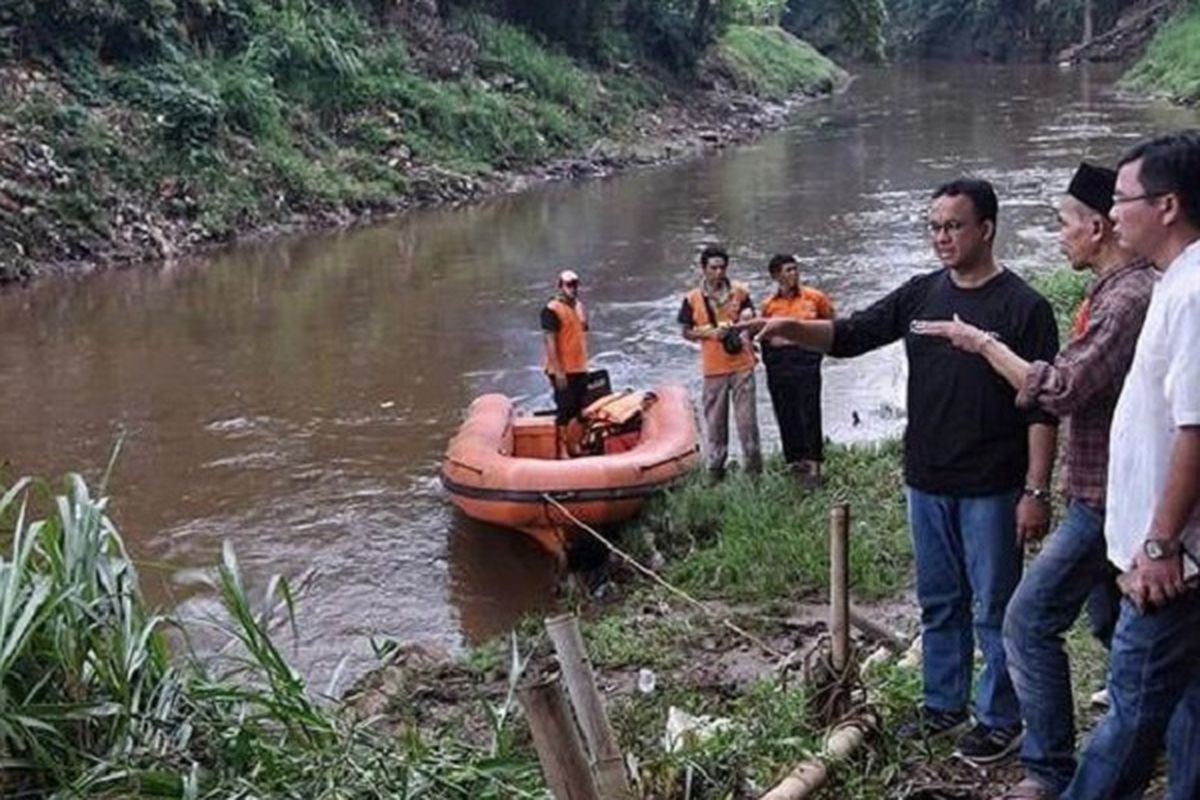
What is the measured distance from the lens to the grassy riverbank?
17047 mm

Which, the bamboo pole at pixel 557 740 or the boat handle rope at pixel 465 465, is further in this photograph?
the boat handle rope at pixel 465 465

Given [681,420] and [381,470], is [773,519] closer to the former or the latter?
[681,420]

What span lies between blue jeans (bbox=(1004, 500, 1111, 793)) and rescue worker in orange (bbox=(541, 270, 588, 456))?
17.3ft

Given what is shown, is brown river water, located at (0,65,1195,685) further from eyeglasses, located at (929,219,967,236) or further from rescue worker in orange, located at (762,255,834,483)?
eyeglasses, located at (929,219,967,236)

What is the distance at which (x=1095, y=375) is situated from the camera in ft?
10.6

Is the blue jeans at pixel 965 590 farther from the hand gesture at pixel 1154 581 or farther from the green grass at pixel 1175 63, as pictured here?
the green grass at pixel 1175 63

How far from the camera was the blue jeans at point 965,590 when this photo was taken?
12.3 ft

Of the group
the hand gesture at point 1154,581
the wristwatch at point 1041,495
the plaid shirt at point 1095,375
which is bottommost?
A: the wristwatch at point 1041,495

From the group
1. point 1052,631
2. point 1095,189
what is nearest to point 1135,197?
point 1095,189

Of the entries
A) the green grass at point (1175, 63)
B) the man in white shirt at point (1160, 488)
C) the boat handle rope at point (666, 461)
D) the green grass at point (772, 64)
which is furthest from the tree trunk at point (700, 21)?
the man in white shirt at point (1160, 488)

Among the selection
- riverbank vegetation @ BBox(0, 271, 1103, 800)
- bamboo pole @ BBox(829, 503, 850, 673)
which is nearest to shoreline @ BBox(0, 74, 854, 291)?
riverbank vegetation @ BBox(0, 271, 1103, 800)

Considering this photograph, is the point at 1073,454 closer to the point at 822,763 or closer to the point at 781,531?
the point at 822,763

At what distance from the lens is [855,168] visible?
24.6 m

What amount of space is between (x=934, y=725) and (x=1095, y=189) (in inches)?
59.1
